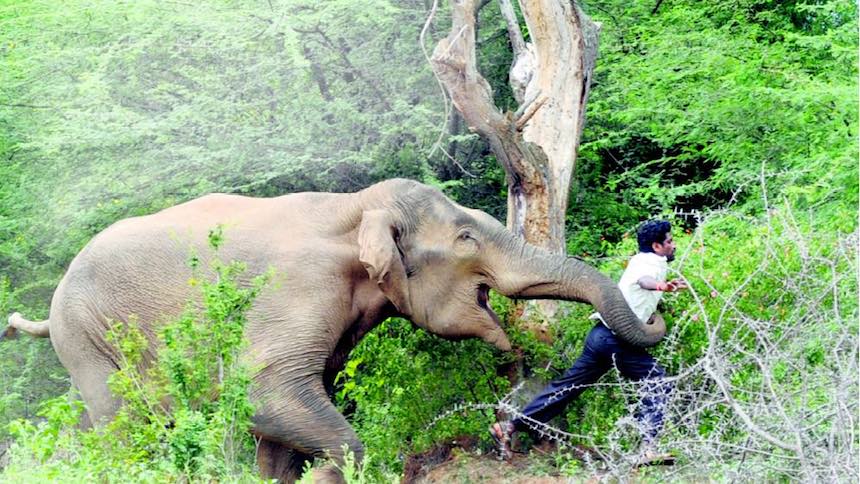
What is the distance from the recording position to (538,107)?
11555mm

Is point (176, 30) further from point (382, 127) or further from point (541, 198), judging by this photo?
point (541, 198)

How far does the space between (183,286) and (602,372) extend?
283 centimetres

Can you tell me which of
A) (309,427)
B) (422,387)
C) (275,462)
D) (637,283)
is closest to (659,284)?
(637,283)

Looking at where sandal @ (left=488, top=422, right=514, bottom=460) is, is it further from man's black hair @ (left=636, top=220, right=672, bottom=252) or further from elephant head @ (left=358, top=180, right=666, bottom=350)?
man's black hair @ (left=636, top=220, right=672, bottom=252)

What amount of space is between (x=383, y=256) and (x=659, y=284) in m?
1.76

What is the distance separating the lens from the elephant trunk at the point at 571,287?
9984 mm

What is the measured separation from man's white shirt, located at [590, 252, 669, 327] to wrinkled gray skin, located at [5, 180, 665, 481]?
17 centimetres

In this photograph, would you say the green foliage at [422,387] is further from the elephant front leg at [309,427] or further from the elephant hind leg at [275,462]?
the elephant front leg at [309,427]

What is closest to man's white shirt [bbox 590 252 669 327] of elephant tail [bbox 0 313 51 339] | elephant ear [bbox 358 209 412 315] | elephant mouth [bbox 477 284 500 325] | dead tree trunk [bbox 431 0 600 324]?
elephant mouth [bbox 477 284 500 325]

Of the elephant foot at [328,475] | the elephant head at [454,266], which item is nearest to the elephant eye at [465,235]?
the elephant head at [454,266]

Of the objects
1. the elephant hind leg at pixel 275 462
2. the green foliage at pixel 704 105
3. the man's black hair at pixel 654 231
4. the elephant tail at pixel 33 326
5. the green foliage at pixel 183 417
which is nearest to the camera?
the green foliage at pixel 183 417

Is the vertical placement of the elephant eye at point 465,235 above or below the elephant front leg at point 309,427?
above

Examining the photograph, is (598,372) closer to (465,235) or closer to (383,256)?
(465,235)

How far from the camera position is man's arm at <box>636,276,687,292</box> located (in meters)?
9.91
